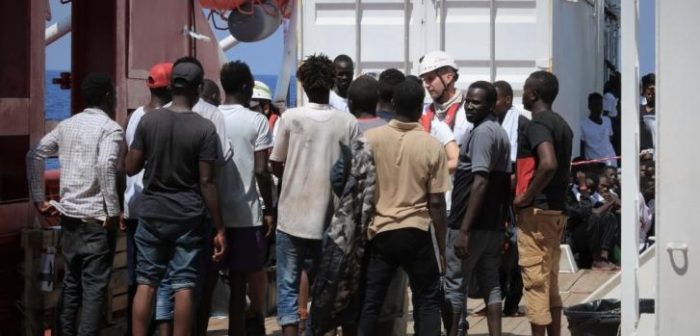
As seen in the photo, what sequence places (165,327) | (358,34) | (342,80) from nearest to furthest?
(165,327), (342,80), (358,34)

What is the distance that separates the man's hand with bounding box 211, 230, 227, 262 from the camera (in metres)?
7.34

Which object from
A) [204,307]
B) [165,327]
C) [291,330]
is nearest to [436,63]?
[291,330]

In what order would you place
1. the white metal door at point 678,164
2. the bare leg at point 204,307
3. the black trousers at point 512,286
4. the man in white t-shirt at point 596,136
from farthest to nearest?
the man in white t-shirt at point 596,136 < the black trousers at point 512,286 < the bare leg at point 204,307 < the white metal door at point 678,164

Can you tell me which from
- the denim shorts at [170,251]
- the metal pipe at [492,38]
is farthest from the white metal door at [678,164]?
the metal pipe at [492,38]

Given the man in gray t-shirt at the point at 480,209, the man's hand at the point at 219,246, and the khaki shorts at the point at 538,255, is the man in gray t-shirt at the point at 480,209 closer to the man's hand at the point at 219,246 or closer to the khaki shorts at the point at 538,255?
the khaki shorts at the point at 538,255

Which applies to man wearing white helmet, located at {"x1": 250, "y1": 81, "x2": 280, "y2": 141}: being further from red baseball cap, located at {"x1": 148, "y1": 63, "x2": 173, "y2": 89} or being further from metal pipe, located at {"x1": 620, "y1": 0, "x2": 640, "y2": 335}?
metal pipe, located at {"x1": 620, "y1": 0, "x2": 640, "y2": 335}

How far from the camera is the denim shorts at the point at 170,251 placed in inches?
281

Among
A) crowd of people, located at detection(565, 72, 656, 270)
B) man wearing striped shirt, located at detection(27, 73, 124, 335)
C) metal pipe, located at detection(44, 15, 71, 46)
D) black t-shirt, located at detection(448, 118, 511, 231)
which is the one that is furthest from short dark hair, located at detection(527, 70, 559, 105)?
crowd of people, located at detection(565, 72, 656, 270)

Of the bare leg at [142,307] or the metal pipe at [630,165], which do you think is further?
the bare leg at [142,307]

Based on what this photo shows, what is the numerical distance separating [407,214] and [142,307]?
5.48 feet

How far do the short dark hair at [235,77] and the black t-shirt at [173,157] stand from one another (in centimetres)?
67

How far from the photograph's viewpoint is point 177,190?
23.4 ft

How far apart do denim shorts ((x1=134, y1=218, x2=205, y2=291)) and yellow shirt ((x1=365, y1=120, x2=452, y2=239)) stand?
1.06m

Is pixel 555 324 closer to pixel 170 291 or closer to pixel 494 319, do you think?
pixel 494 319
